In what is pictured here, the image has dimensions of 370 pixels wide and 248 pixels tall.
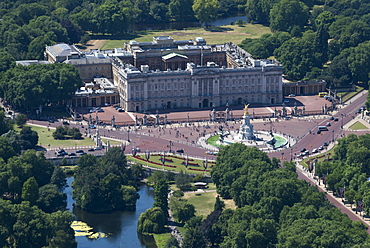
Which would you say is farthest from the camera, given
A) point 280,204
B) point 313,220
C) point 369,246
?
point 280,204

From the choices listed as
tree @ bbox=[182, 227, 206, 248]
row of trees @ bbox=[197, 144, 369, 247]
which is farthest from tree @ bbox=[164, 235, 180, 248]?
row of trees @ bbox=[197, 144, 369, 247]

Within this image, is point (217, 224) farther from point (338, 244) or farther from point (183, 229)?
point (338, 244)

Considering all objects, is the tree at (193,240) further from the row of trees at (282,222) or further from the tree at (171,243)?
the tree at (171,243)

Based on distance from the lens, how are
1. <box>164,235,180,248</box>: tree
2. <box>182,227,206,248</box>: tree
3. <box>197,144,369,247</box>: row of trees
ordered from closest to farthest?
1. <box>197,144,369,247</box>: row of trees
2. <box>182,227,206,248</box>: tree
3. <box>164,235,180,248</box>: tree

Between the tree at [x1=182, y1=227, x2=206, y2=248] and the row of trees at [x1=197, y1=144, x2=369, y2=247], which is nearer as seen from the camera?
the row of trees at [x1=197, y1=144, x2=369, y2=247]

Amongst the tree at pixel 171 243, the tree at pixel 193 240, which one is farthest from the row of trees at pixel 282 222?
the tree at pixel 171 243

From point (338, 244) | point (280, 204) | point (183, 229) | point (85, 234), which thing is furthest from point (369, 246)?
point (85, 234)

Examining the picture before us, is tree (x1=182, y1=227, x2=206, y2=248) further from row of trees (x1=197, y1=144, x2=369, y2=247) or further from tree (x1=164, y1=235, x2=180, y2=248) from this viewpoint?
tree (x1=164, y1=235, x2=180, y2=248)

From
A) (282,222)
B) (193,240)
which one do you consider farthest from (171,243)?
(282,222)

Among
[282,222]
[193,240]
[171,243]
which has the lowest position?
[171,243]

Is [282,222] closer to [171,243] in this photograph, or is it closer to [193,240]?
[193,240]

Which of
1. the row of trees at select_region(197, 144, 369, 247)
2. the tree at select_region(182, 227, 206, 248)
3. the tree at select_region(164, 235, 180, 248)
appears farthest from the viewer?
the tree at select_region(164, 235, 180, 248)
